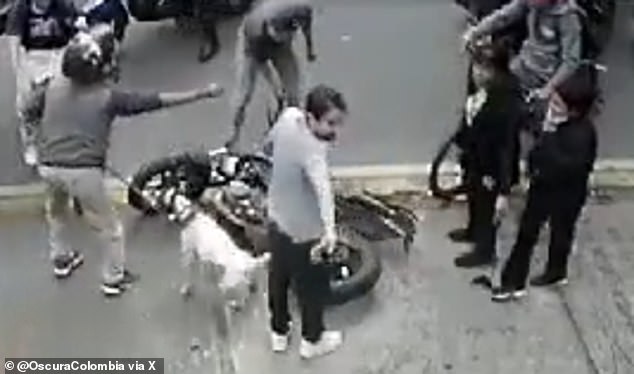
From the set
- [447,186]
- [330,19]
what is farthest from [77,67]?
[330,19]

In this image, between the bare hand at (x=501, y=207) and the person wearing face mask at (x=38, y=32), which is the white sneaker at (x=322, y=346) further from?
the person wearing face mask at (x=38, y=32)

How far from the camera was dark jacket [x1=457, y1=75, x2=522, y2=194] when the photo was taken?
9.13 meters

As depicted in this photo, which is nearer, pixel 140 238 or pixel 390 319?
pixel 390 319

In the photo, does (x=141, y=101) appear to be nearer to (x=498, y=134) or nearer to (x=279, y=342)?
(x=279, y=342)

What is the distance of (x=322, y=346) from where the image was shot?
907 centimetres

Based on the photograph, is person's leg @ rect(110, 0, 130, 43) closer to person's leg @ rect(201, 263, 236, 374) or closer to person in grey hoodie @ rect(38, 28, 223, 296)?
person in grey hoodie @ rect(38, 28, 223, 296)

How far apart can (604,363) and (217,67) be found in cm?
523

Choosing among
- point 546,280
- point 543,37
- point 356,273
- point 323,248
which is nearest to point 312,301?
point 323,248

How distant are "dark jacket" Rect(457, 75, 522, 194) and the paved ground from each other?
824mm

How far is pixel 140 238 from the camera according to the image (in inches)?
410

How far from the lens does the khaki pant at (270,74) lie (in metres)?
10.8

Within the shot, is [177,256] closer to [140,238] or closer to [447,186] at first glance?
[140,238]

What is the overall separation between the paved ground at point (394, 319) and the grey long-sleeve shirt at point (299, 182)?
107 cm

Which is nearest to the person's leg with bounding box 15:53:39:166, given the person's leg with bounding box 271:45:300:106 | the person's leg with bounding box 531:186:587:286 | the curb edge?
the curb edge
